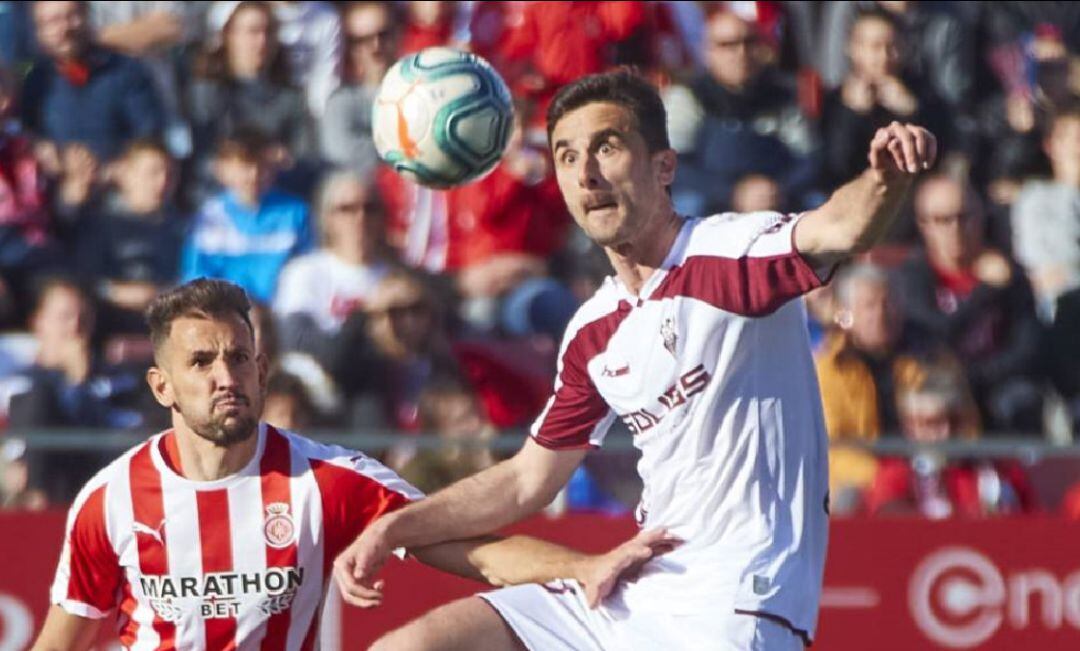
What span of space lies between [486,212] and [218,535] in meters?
4.24

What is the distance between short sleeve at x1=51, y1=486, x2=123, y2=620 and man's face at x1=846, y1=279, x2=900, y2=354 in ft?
14.5

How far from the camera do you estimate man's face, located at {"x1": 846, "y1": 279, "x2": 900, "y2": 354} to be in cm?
944

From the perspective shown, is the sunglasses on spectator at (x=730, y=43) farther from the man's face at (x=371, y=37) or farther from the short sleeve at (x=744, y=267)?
the short sleeve at (x=744, y=267)

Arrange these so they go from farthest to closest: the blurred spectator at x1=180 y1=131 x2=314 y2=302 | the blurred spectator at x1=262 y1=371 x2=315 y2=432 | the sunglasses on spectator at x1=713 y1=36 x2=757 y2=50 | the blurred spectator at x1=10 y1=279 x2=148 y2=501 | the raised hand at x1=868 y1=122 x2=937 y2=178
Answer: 1. the sunglasses on spectator at x1=713 y1=36 x2=757 y2=50
2. the blurred spectator at x1=180 y1=131 x2=314 y2=302
3. the blurred spectator at x1=10 y1=279 x2=148 y2=501
4. the blurred spectator at x1=262 y1=371 x2=315 y2=432
5. the raised hand at x1=868 y1=122 x2=937 y2=178

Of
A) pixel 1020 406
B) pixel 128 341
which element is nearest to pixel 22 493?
pixel 128 341

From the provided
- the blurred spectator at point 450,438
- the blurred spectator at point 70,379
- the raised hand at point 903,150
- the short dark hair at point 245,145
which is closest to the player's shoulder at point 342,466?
the raised hand at point 903,150

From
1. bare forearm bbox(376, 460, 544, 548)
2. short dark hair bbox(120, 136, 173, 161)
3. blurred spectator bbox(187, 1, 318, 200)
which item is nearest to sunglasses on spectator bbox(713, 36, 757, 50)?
blurred spectator bbox(187, 1, 318, 200)

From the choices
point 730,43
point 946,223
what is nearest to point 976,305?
point 946,223

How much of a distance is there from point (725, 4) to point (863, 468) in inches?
117

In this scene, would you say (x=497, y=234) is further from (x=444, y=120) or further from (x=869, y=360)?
(x=444, y=120)

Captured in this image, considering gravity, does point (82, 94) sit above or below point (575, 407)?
above

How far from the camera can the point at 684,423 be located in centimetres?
550

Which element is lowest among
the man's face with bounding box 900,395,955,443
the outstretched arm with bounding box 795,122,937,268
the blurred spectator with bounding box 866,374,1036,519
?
the blurred spectator with bounding box 866,374,1036,519

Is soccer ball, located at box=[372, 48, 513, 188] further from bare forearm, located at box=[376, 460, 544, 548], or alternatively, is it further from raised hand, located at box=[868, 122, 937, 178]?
raised hand, located at box=[868, 122, 937, 178]
